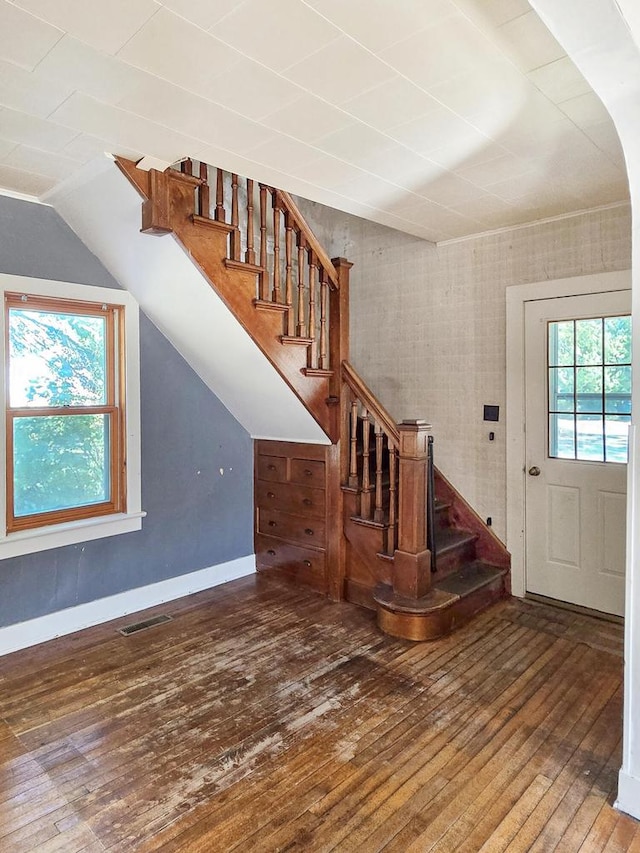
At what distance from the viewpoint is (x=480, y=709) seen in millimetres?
2523

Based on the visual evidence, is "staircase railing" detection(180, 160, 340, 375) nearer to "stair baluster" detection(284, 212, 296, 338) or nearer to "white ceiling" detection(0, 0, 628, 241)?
"stair baluster" detection(284, 212, 296, 338)

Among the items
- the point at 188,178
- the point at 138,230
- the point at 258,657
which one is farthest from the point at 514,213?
the point at 258,657

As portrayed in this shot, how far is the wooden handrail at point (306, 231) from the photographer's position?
3.30 metres

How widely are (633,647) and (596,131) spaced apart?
2.16 metres

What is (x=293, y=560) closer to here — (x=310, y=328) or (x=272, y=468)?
(x=272, y=468)

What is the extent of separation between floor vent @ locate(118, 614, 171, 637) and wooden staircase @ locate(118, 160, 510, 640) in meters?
1.05

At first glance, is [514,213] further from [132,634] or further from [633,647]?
[132,634]

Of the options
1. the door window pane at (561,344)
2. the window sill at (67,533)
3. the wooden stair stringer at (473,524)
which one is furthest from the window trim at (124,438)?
the door window pane at (561,344)

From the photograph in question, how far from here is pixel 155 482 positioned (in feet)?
12.5

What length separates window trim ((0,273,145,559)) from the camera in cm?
306

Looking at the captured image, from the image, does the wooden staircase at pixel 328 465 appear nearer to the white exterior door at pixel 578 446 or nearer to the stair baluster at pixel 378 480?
the stair baluster at pixel 378 480

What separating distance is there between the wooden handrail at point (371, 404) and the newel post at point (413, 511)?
0.10 metres

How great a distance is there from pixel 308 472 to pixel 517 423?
1540 mm

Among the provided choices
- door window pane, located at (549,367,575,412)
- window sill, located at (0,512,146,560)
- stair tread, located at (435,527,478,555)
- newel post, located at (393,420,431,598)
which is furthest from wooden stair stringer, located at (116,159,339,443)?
door window pane, located at (549,367,575,412)
